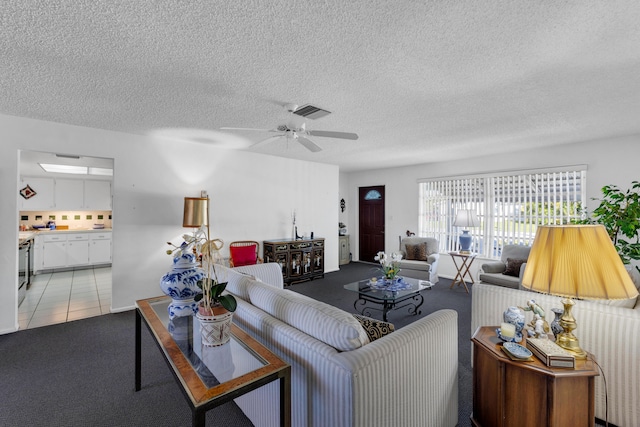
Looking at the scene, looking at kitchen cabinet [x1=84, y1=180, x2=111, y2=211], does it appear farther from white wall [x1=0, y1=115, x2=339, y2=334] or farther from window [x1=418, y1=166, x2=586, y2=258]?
window [x1=418, y1=166, x2=586, y2=258]

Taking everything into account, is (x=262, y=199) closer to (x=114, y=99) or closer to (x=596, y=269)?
(x=114, y=99)

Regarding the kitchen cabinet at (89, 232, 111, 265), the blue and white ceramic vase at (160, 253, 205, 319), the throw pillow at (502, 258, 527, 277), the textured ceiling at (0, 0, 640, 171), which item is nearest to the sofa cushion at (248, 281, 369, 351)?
the blue and white ceramic vase at (160, 253, 205, 319)

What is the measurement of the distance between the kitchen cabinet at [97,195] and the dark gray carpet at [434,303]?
5463 millimetres

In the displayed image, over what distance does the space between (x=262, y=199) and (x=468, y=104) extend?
12.4ft

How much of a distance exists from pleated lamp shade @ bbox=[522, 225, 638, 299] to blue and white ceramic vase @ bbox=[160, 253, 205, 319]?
6.61 ft

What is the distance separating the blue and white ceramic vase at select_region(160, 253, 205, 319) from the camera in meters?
1.90

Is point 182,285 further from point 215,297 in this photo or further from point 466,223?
point 466,223

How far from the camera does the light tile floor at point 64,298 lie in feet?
12.3

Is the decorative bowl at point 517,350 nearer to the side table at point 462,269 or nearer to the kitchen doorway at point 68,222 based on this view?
the side table at point 462,269

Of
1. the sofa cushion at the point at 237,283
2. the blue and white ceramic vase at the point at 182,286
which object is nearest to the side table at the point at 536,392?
the sofa cushion at the point at 237,283

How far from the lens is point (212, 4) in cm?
156

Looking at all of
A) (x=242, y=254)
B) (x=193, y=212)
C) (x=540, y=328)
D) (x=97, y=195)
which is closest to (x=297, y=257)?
(x=242, y=254)

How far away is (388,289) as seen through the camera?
3535 mm

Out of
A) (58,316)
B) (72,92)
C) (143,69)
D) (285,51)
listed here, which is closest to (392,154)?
(285,51)
